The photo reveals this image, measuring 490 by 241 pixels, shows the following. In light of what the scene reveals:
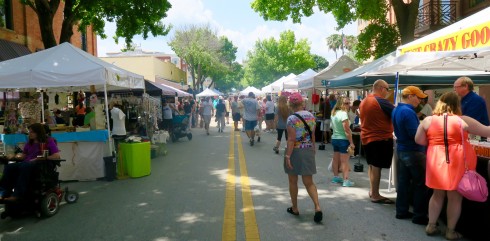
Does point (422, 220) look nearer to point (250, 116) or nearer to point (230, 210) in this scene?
point (230, 210)

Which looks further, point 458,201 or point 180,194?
point 180,194

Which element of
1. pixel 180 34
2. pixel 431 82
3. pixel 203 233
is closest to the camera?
pixel 203 233

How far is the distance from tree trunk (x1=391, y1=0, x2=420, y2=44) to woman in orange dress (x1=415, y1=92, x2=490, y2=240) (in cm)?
1053

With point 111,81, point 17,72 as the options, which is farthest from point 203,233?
point 17,72

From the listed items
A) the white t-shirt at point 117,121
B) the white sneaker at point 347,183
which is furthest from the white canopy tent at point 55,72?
the white sneaker at point 347,183

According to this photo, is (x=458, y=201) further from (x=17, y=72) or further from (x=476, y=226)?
(x=17, y=72)

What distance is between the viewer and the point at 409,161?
504 cm

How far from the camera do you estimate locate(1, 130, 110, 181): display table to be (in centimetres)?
827

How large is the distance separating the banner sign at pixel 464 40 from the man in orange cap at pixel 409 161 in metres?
1.74

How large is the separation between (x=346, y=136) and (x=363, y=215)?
6.69 ft

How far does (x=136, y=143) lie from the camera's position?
335 inches

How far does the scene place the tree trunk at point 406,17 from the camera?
46.1 ft

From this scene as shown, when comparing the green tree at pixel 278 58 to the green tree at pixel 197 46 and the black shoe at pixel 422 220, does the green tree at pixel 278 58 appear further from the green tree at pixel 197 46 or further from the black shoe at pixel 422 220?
the black shoe at pixel 422 220

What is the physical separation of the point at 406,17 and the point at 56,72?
38.9ft
